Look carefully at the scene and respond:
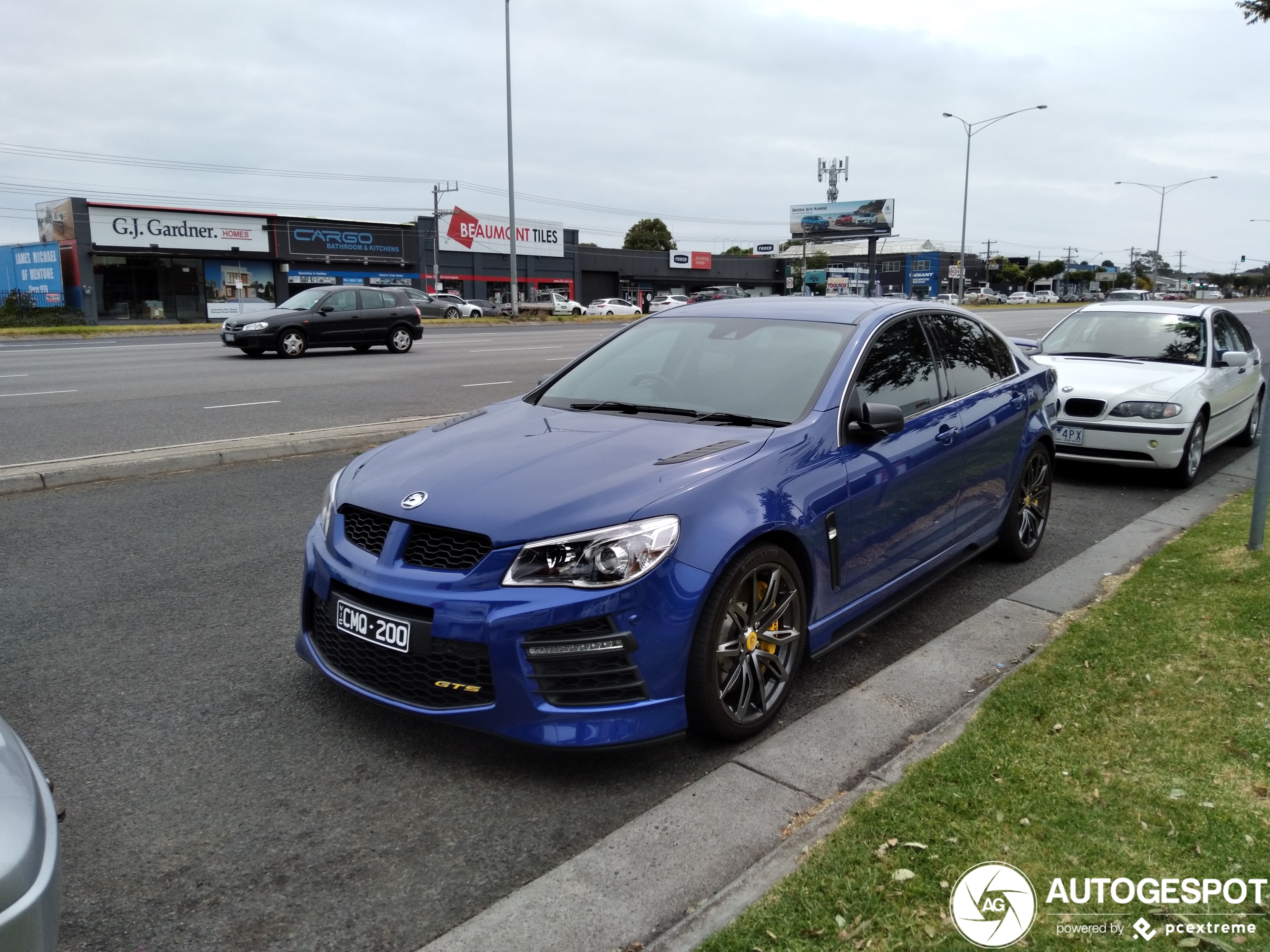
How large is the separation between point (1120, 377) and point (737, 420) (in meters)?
5.91

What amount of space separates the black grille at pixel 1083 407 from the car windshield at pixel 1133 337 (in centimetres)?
128

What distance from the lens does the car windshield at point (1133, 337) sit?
926cm

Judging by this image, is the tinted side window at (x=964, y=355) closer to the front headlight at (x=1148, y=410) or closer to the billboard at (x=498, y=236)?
the front headlight at (x=1148, y=410)

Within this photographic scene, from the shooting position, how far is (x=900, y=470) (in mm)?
4480

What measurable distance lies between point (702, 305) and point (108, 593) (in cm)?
348

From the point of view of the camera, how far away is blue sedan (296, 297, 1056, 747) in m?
3.24

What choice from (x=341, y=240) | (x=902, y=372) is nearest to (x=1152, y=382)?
(x=902, y=372)

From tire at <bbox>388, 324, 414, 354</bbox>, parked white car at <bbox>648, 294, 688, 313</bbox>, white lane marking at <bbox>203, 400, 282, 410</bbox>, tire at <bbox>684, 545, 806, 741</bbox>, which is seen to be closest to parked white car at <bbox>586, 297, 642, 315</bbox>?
parked white car at <bbox>648, 294, 688, 313</bbox>

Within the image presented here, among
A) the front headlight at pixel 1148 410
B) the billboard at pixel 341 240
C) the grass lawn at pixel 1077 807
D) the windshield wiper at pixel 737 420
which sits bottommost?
the grass lawn at pixel 1077 807

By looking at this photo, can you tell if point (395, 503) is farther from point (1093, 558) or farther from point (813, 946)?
point (1093, 558)

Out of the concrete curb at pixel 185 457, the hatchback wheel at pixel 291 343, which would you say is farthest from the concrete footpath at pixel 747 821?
the hatchback wheel at pixel 291 343

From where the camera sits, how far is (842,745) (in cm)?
367

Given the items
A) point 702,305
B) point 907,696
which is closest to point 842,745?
point 907,696

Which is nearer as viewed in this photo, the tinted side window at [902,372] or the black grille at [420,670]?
the black grille at [420,670]
